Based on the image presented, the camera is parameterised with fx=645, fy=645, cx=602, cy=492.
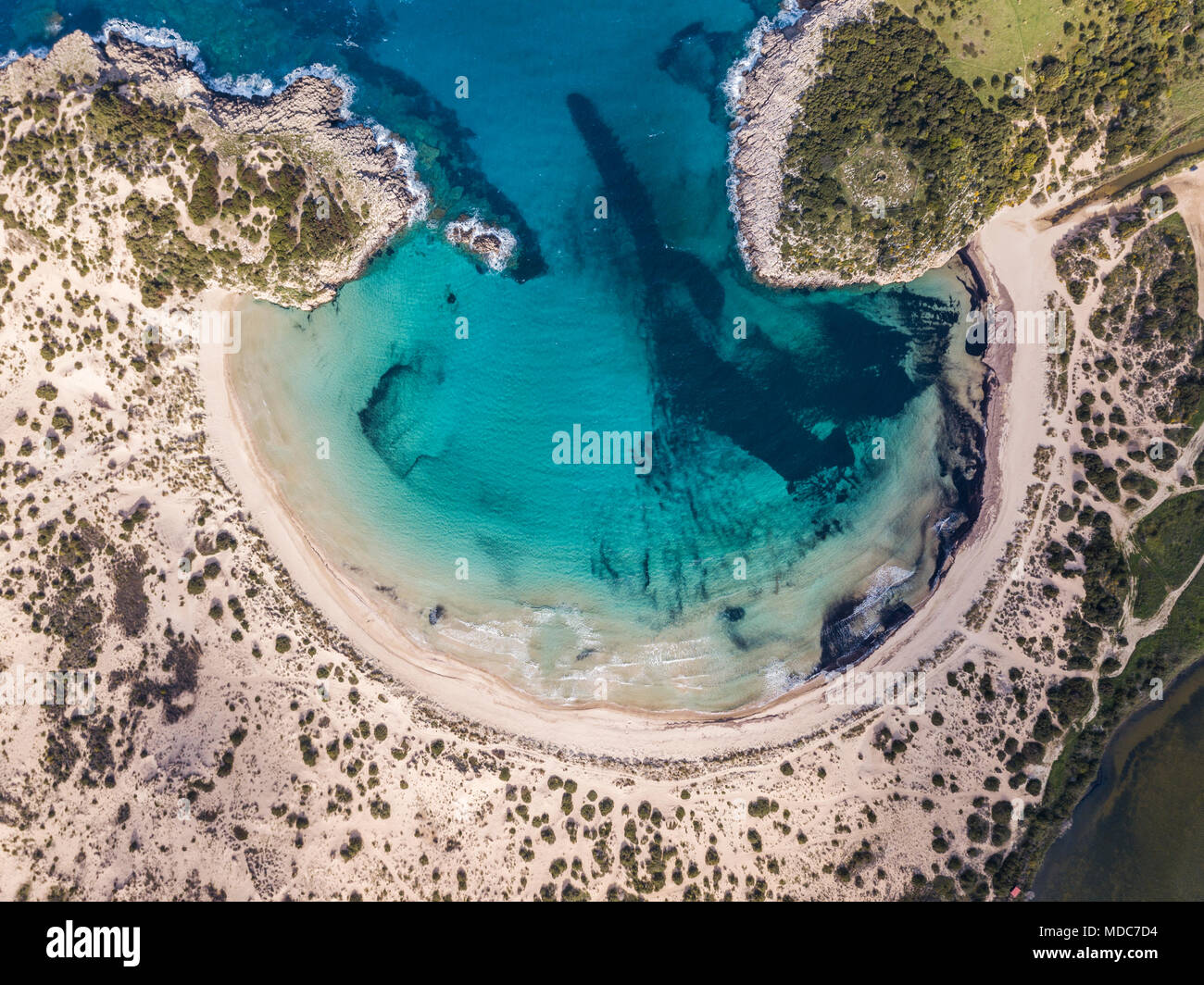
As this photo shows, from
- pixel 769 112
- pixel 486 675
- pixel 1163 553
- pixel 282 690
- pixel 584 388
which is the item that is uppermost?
pixel 769 112

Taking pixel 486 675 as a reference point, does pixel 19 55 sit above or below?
above

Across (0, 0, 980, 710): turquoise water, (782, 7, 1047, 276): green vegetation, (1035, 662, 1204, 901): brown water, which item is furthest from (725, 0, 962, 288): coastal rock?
(1035, 662, 1204, 901): brown water

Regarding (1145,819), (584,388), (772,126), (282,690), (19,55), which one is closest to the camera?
(19,55)

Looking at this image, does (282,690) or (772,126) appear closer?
(282,690)

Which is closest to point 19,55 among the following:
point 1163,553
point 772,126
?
point 772,126

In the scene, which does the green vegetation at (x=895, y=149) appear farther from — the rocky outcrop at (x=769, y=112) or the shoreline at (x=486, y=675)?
the shoreline at (x=486, y=675)

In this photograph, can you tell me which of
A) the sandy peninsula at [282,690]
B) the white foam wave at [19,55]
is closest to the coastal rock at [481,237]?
the sandy peninsula at [282,690]

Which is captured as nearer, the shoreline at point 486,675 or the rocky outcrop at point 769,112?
the shoreline at point 486,675

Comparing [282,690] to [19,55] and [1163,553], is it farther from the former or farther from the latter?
[1163,553]

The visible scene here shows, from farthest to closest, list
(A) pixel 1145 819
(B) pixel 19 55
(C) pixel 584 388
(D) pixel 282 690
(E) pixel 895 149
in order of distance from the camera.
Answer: (C) pixel 584 388
(A) pixel 1145 819
(E) pixel 895 149
(D) pixel 282 690
(B) pixel 19 55
